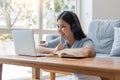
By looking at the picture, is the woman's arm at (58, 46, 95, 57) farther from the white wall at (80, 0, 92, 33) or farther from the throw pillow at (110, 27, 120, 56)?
the white wall at (80, 0, 92, 33)

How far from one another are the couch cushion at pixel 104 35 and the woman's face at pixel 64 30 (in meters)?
1.85

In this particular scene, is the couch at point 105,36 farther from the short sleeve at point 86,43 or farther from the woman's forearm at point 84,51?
the woman's forearm at point 84,51

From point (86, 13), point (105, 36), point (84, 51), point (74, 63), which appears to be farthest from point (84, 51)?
point (86, 13)

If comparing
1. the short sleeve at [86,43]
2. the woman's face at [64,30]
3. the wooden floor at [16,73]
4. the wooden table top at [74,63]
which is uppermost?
the woman's face at [64,30]

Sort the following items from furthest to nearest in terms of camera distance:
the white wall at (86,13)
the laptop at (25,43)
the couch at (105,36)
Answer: the white wall at (86,13) → the couch at (105,36) → the laptop at (25,43)

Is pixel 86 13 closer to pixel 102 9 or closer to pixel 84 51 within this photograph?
pixel 102 9

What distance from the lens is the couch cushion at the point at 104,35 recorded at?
3.46 metres

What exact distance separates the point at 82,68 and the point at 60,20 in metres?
0.62

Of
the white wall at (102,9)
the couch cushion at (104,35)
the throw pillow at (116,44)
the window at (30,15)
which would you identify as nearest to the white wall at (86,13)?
the white wall at (102,9)

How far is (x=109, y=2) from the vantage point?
14.0 ft

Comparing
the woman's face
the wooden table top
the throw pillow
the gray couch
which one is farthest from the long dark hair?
the gray couch

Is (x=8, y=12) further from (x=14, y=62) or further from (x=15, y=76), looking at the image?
(x=14, y=62)

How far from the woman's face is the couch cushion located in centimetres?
185

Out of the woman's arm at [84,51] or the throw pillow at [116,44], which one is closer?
the woman's arm at [84,51]
